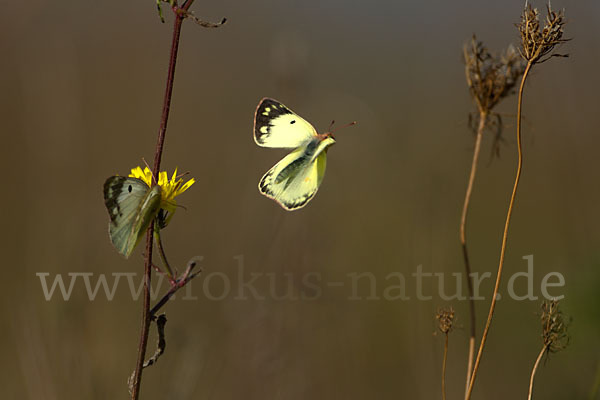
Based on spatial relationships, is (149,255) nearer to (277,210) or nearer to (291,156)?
(291,156)

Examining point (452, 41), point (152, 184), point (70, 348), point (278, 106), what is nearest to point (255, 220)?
point (70, 348)

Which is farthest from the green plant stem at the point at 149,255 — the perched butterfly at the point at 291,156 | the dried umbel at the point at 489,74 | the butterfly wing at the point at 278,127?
the dried umbel at the point at 489,74

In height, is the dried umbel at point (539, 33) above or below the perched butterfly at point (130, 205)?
above

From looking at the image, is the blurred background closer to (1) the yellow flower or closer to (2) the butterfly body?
(2) the butterfly body

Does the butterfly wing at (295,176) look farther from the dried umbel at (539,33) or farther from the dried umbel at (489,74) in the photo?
the dried umbel at (489,74)

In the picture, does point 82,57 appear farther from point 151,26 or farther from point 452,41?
point 452,41

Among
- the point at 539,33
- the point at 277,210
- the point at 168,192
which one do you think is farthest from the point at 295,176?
the point at 277,210

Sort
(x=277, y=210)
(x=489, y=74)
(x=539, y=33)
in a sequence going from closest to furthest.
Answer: (x=539, y=33)
(x=489, y=74)
(x=277, y=210)
